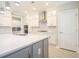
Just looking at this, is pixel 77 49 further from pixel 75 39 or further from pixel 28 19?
pixel 28 19

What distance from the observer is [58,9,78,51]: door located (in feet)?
15.4

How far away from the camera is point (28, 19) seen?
889 centimetres

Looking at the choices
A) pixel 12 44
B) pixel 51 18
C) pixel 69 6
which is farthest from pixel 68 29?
pixel 12 44

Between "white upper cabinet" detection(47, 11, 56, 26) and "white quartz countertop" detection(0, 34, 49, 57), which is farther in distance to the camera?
"white upper cabinet" detection(47, 11, 56, 26)

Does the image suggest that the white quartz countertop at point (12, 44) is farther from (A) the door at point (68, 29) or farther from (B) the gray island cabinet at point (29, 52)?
(A) the door at point (68, 29)

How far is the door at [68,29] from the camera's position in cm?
468

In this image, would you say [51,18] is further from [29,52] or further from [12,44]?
[12,44]

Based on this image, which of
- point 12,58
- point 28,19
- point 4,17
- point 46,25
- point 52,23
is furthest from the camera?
point 28,19

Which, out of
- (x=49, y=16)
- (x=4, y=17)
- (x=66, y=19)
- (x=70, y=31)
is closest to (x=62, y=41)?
(x=70, y=31)

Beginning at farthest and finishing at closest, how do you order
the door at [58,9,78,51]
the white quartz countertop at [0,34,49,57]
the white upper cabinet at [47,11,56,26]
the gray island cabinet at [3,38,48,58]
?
the white upper cabinet at [47,11,56,26], the door at [58,9,78,51], the gray island cabinet at [3,38,48,58], the white quartz countertop at [0,34,49,57]

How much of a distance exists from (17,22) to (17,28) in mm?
505

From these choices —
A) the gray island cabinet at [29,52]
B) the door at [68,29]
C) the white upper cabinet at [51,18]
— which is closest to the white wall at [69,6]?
the door at [68,29]

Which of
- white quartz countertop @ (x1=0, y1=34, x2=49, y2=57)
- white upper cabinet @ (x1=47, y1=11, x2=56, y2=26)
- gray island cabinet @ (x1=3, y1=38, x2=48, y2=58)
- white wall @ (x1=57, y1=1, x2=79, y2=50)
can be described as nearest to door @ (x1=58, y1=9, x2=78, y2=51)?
white wall @ (x1=57, y1=1, x2=79, y2=50)

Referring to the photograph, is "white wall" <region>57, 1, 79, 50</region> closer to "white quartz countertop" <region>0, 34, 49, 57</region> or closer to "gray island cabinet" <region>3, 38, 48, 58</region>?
"gray island cabinet" <region>3, 38, 48, 58</region>
